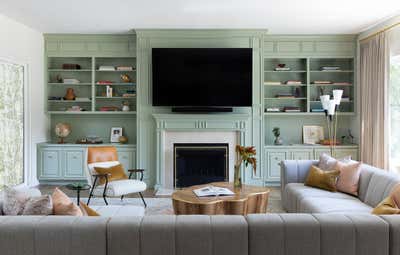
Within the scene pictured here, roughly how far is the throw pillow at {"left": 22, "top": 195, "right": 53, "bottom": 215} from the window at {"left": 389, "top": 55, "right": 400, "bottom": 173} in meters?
5.10

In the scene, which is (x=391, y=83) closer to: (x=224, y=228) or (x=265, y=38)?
(x=265, y=38)

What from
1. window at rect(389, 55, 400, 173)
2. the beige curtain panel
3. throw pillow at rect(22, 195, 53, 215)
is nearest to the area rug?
the beige curtain panel

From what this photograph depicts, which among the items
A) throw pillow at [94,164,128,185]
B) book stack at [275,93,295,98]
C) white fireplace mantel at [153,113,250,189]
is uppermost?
book stack at [275,93,295,98]

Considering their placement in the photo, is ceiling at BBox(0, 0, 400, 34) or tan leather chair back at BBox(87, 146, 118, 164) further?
tan leather chair back at BBox(87, 146, 118, 164)

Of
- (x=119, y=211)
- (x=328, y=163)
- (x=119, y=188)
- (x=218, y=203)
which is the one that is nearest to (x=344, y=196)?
(x=328, y=163)

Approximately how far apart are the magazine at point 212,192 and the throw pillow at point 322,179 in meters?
1.09

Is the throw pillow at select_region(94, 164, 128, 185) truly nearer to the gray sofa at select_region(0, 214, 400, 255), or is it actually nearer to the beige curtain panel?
the gray sofa at select_region(0, 214, 400, 255)

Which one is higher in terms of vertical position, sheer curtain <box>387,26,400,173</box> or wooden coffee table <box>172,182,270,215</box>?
sheer curtain <box>387,26,400,173</box>

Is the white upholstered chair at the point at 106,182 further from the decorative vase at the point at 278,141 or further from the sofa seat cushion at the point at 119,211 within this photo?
the decorative vase at the point at 278,141

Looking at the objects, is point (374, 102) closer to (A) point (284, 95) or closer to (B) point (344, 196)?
(A) point (284, 95)

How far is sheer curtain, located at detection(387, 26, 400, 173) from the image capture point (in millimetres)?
5383

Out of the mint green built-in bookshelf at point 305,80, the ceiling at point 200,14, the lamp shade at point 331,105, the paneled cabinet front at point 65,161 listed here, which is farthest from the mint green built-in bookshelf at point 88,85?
the lamp shade at point 331,105

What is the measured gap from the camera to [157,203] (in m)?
5.20

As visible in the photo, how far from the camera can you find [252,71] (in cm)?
625
